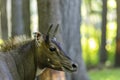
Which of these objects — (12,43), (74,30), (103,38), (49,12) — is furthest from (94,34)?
(12,43)

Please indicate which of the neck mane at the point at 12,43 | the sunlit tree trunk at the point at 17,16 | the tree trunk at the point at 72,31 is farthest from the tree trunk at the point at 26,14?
the neck mane at the point at 12,43

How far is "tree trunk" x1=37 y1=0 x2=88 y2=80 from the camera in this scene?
995 centimetres

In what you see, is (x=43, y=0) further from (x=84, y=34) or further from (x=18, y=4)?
(x=84, y=34)

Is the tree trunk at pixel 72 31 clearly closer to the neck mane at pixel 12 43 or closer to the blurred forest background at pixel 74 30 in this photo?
the blurred forest background at pixel 74 30

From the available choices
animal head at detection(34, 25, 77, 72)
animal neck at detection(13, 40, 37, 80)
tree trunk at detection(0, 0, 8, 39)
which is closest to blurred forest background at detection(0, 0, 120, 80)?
tree trunk at detection(0, 0, 8, 39)

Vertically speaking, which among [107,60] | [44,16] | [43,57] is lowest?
[107,60]

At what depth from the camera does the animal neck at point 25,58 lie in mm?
8055

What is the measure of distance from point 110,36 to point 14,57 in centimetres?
2020

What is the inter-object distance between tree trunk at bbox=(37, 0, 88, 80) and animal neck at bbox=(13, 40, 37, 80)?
1020 millimetres

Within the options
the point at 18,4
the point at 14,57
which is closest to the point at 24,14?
the point at 18,4

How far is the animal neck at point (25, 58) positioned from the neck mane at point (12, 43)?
7cm

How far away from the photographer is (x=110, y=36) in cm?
2791

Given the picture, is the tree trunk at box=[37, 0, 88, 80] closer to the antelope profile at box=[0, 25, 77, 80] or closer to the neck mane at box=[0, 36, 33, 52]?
the antelope profile at box=[0, 25, 77, 80]

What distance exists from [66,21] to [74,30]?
0.92 meters
